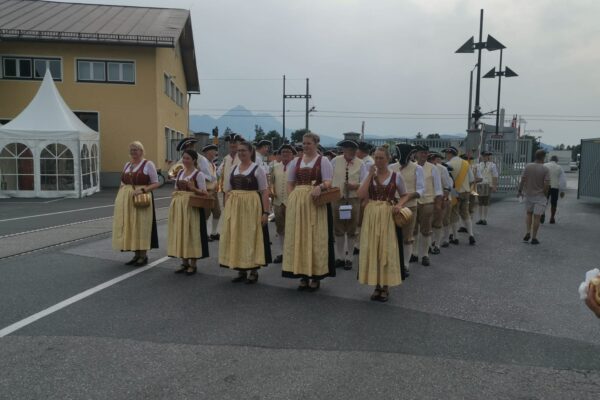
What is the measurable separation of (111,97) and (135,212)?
807 inches

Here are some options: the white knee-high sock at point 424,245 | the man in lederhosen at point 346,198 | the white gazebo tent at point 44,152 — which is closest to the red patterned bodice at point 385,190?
the man in lederhosen at point 346,198

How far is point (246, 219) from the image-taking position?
273 inches

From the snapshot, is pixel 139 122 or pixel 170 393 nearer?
A: pixel 170 393

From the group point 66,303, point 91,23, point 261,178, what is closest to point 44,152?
point 91,23

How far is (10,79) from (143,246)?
23102 millimetres

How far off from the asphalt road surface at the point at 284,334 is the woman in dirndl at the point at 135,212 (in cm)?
42

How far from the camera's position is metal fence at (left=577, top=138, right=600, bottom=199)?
1961 cm

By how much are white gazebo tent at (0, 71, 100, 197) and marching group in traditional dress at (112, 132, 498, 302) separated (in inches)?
502

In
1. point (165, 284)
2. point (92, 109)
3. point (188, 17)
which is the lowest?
point (165, 284)

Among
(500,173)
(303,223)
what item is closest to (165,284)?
(303,223)

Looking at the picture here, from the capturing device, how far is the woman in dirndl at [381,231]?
6.10 m

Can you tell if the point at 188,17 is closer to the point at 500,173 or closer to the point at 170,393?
the point at 500,173

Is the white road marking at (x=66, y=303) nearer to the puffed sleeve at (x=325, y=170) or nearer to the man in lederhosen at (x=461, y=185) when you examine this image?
the puffed sleeve at (x=325, y=170)

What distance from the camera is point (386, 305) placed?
6184 millimetres
